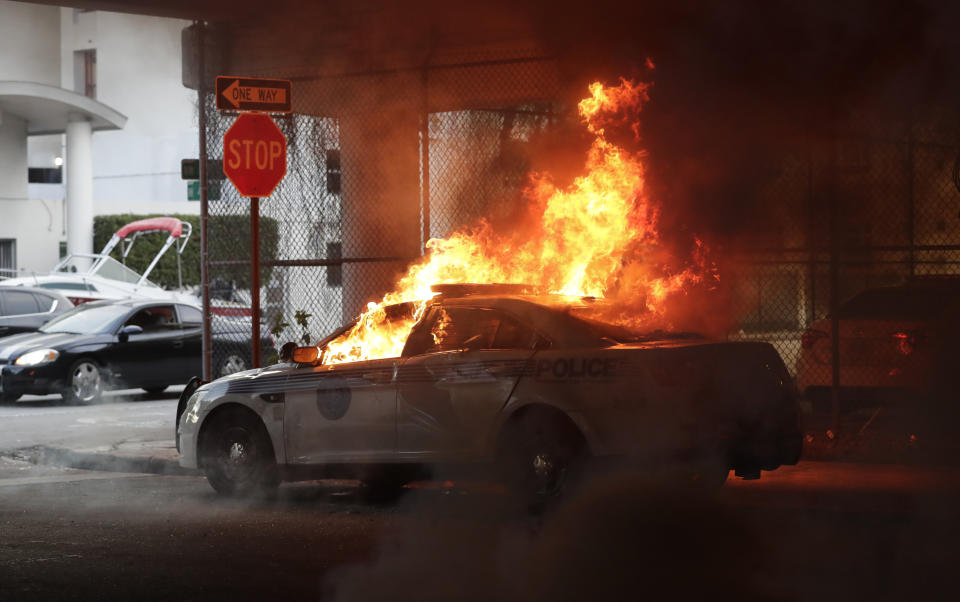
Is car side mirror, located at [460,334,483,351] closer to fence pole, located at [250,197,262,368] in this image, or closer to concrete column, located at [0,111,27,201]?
fence pole, located at [250,197,262,368]

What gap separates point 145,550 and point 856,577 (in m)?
3.96

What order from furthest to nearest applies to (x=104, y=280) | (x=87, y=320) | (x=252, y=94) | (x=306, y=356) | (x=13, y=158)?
(x=13, y=158), (x=104, y=280), (x=87, y=320), (x=252, y=94), (x=306, y=356)

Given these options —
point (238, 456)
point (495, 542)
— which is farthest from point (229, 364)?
point (495, 542)

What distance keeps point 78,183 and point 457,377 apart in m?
35.5

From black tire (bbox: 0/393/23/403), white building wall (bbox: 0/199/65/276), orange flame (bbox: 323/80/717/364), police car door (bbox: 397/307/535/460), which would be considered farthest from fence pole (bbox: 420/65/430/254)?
white building wall (bbox: 0/199/65/276)

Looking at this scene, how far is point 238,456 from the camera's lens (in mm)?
9398

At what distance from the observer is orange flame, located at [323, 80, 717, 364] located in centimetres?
1030

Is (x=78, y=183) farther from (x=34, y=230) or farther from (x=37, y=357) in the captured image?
(x=37, y=357)

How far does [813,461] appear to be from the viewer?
10.4 metres

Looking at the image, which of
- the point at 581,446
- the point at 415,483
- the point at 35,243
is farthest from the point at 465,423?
the point at 35,243

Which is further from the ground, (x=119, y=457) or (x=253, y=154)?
(x=253, y=154)

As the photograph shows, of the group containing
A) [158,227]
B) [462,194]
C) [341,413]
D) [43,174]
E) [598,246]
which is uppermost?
[43,174]

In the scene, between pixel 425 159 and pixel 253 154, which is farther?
pixel 425 159

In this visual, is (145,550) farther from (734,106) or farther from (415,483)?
(734,106)
